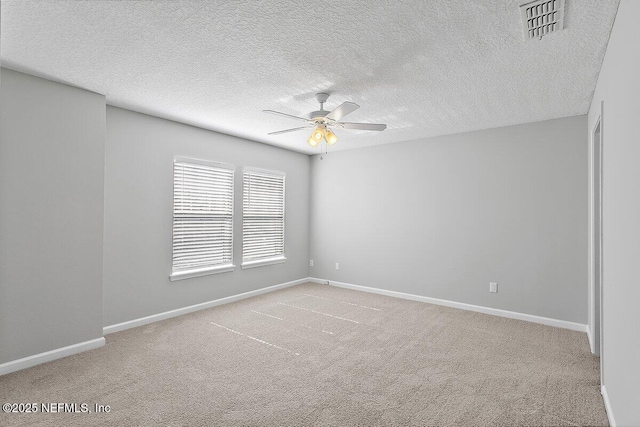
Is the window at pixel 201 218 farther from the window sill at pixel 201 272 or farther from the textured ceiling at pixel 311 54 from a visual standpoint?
the textured ceiling at pixel 311 54

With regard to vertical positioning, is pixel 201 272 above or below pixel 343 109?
below

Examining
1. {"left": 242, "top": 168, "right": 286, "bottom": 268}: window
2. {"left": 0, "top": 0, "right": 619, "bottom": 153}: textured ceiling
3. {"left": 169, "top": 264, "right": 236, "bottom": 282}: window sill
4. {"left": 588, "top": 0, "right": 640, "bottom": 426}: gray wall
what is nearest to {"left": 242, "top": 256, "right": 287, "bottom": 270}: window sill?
{"left": 242, "top": 168, "right": 286, "bottom": 268}: window

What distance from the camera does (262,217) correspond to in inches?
220

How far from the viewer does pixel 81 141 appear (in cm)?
323

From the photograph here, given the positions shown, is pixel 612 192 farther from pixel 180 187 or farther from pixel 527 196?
pixel 180 187

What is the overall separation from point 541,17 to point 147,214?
4.26 m

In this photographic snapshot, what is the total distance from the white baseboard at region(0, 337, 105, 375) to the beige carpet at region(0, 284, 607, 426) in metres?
0.09

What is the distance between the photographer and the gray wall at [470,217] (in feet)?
13.1

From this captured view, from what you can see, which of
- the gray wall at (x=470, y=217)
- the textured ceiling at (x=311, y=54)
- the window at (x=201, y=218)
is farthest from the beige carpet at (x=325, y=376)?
the textured ceiling at (x=311, y=54)

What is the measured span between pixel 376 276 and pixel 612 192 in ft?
12.6

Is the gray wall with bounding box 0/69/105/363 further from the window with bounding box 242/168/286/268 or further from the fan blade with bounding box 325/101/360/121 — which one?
the fan blade with bounding box 325/101/360/121

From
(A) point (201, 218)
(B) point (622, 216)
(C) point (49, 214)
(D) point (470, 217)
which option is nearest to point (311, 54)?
(B) point (622, 216)

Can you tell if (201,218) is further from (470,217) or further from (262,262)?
(470,217)

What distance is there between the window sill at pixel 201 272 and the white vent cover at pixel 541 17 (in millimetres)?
4380
